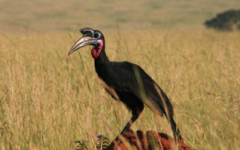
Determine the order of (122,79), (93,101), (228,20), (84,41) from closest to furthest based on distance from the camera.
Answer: (122,79)
(84,41)
(93,101)
(228,20)

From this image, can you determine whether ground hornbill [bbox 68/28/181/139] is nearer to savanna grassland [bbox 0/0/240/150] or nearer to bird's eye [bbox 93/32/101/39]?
bird's eye [bbox 93/32/101/39]

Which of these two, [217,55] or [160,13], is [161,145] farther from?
[160,13]

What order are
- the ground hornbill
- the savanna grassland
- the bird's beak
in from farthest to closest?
the bird's beak < the ground hornbill < the savanna grassland

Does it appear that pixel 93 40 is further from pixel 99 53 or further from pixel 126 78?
pixel 126 78

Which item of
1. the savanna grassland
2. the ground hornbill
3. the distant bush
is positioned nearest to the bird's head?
the ground hornbill

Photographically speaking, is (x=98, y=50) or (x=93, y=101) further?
(x=93, y=101)

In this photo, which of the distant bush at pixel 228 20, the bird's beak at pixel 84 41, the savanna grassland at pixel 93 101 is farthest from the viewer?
the distant bush at pixel 228 20

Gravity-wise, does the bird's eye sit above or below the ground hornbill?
above

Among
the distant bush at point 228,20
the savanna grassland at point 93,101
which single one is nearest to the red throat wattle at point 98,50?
the savanna grassland at point 93,101

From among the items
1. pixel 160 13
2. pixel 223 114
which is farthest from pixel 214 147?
pixel 160 13

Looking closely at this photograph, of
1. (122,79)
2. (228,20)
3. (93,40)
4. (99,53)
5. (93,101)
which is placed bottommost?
(93,101)

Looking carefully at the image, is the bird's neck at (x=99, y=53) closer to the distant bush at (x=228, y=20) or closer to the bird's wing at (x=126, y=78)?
the bird's wing at (x=126, y=78)

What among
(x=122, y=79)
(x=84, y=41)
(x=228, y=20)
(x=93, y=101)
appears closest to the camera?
(x=122, y=79)

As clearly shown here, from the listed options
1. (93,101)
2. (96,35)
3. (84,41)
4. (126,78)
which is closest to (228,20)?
(93,101)
